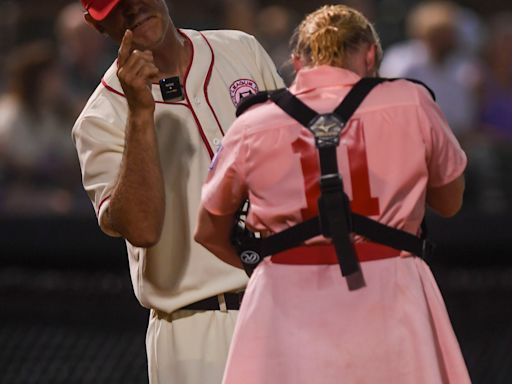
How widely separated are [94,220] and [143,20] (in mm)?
3097

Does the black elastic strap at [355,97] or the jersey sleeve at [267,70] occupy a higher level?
the black elastic strap at [355,97]

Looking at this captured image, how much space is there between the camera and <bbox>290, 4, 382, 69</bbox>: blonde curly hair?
3.34m

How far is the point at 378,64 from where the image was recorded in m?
3.47

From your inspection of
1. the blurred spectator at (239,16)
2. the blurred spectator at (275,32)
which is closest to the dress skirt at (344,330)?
the blurred spectator at (275,32)

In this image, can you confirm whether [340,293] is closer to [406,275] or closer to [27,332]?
[406,275]

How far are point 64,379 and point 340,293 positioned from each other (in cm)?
341

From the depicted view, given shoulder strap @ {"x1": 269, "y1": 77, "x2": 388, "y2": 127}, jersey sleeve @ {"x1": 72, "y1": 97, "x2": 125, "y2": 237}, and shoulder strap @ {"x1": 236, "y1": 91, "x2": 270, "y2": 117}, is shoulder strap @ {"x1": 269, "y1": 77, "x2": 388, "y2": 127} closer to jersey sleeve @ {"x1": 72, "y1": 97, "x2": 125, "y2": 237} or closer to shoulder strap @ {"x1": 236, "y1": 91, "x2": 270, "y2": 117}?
shoulder strap @ {"x1": 236, "y1": 91, "x2": 270, "y2": 117}

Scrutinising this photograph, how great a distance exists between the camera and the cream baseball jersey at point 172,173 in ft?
12.6

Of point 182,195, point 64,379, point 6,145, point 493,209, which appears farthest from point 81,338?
point 182,195

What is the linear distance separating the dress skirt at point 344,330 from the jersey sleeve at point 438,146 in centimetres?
22

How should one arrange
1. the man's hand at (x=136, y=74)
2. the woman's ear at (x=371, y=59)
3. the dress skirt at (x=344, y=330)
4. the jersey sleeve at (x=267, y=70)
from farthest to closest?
1. the jersey sleeve at (x=267, y=70)
2. the man's hand at (x=136, y=74)
3. the woman's ear at (x=371, y=59)
4. the dress skirt at (x=344, y=330)

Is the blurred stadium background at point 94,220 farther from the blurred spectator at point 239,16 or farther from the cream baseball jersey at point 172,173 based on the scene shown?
the cream baseball jersey at point 172,173

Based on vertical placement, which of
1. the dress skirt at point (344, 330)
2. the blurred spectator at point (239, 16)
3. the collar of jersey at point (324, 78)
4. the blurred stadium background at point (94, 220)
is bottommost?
the blurred stadium background at point (94, 220)

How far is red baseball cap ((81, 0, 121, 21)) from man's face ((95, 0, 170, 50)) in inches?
1.1
